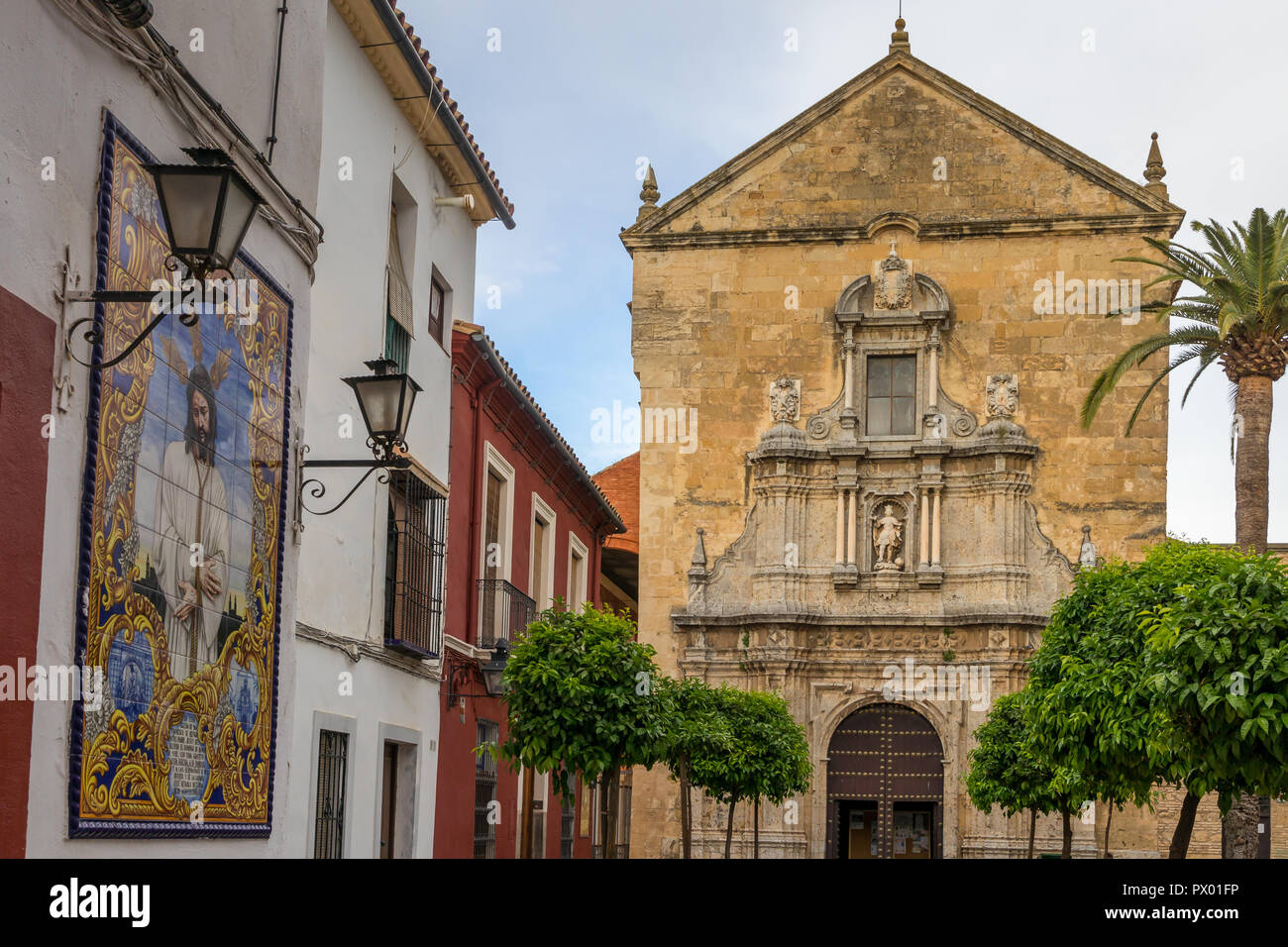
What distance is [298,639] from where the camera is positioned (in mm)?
9578

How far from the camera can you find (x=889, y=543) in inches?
988

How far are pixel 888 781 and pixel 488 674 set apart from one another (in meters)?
11.7

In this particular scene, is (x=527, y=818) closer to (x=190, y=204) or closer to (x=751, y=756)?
(x=751, y=756)

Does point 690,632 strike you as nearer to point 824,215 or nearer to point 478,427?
point 824,215

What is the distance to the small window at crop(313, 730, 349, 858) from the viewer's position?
10.3 metres

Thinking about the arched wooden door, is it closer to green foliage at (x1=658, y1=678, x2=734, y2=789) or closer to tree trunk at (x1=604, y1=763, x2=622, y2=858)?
green foliage at (x1=658, y1=678, x2=734, y2=789)

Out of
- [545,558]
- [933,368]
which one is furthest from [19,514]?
[933,368]

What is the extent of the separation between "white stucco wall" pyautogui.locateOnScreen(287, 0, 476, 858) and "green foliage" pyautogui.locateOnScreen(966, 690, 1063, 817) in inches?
329

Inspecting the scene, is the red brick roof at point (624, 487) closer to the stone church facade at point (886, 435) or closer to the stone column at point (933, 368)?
the stone church facade at point (886, 435)

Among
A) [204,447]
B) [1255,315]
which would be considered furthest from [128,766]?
[1255,315]

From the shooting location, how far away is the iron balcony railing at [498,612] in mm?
15352

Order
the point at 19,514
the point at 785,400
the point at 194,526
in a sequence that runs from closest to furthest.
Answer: the point at 19,514 → the point at 194,526 → the point at 785,400

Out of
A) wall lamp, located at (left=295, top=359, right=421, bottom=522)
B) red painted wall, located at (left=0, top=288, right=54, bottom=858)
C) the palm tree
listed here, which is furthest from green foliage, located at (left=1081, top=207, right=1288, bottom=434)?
red painted wall, located at (left=0, top=288, right=54, bottom=858)
